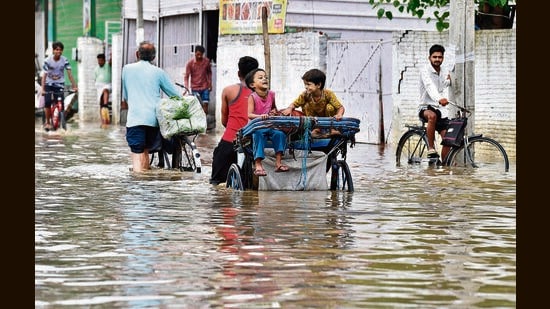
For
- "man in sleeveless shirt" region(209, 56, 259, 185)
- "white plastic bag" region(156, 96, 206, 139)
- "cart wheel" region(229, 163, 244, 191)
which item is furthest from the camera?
"white plastic bag" region(156, 96, 206, 139)

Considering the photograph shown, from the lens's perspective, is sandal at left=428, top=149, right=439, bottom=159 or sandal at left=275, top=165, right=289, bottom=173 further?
sandal at left=428, top=149, right=439, bottom=159

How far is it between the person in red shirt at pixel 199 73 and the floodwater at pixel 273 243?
1329 centimetres

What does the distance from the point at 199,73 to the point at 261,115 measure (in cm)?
1619

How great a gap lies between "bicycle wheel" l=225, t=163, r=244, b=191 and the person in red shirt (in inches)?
603

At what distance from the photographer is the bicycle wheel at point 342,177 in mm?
14648

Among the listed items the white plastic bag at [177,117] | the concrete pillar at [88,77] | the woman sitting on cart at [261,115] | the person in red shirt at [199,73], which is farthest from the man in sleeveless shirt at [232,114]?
the concrete pillar at [88,77]

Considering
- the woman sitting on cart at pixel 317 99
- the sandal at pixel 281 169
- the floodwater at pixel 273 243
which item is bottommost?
the floodwater at pixel 273 243

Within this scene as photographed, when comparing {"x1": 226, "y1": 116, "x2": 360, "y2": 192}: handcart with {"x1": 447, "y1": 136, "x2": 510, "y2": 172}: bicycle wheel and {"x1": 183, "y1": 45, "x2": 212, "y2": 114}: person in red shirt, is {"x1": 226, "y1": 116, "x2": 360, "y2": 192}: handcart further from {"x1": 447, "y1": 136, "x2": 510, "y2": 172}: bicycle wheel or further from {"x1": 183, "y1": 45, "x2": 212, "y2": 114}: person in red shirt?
{"x1": 183, "y1": 45, "x2": 212, "y2": 114}: person in red shirt

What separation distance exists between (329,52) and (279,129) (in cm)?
1323

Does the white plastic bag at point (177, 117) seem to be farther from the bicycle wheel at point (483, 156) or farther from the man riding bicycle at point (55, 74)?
the man riding bicycle at point (55, 74)

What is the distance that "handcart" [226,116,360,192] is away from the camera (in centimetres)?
1422

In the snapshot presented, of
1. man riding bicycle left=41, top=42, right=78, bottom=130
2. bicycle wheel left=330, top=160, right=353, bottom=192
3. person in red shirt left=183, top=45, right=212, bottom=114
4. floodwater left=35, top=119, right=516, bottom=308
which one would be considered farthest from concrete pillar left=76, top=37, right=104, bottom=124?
bicycle wheel left=330, top=160, right=353, bottom=192
